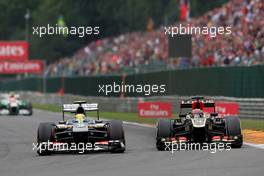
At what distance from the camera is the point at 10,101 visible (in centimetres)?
4581

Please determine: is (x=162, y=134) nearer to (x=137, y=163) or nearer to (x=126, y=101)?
(x=137, y=163)

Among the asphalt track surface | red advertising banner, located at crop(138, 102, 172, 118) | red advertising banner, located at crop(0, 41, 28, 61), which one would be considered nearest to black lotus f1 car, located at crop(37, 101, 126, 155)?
the asphalt track surface

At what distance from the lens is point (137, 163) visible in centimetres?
1644

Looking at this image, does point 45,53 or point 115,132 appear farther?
point 45,53

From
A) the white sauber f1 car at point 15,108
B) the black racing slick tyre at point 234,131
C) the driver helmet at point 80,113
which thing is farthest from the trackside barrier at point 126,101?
the driver helmet at point 80,113

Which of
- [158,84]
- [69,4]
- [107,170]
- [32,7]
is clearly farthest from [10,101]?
[32,7]

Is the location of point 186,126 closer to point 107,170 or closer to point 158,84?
point 107,170

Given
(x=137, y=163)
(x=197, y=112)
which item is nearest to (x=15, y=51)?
(x=197, y=112)

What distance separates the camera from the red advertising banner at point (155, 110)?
1406 inches

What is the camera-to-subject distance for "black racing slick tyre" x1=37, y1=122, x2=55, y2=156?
1902 centimetres

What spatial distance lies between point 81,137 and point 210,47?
2190 cm

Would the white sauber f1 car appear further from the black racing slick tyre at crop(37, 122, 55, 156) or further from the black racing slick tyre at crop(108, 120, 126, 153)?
the black racing slick tyre at crop(108, 120, 126, 153)

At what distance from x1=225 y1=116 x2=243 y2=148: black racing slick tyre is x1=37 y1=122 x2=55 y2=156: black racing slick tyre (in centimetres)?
340

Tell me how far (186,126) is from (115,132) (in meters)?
1.40
